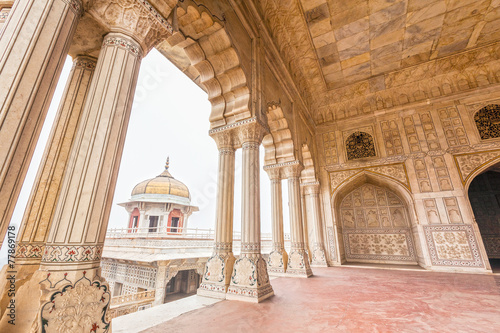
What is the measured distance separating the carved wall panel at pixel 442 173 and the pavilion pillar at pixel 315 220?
3519mm

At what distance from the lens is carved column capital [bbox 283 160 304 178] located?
6344mm

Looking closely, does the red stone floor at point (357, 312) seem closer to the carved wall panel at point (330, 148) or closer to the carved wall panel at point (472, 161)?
the carved wall panel at point (472, 161)

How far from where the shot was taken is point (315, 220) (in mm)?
7875

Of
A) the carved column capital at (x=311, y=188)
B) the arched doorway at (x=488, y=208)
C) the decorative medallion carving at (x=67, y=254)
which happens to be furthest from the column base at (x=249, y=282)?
the arched doorway at (x=488, y=208)

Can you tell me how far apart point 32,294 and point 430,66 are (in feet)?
32.4

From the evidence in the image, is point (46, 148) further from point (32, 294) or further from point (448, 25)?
point (448, 25)

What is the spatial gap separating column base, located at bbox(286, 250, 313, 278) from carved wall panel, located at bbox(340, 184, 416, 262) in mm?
3760

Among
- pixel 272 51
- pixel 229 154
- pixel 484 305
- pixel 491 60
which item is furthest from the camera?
pixel 491 60

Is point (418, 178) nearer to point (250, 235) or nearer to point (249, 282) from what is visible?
point (250, 235)

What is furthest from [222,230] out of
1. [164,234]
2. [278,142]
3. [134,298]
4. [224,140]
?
[164,234]

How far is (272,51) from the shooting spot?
19.1 ft

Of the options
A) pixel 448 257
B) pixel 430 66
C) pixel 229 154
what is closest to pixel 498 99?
pixel 430 66

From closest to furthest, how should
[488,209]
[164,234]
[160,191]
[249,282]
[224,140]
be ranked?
1. [249,282]
2. [224,140]
3. [488,209]
4. [164,234]
5. [160,191]

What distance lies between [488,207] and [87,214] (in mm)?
13332
